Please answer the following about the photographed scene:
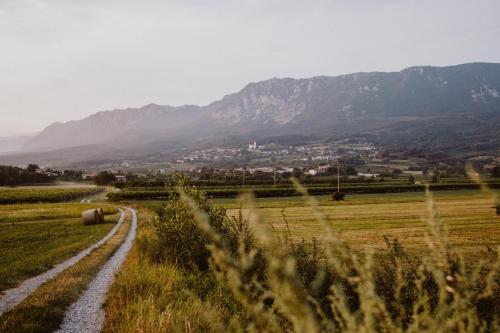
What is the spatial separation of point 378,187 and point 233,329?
95867mm

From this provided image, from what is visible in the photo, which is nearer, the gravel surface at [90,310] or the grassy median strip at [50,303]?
the grassy median strip at [50,303]

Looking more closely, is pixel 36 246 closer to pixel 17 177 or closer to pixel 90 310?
pixel 90 310

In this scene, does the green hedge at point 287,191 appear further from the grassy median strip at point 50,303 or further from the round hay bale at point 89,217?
the grassy median strip at point 50,303

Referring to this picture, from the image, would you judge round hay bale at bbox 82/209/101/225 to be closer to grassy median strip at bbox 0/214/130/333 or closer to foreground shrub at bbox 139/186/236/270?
grassy median strip at bbox 0/214/130/333

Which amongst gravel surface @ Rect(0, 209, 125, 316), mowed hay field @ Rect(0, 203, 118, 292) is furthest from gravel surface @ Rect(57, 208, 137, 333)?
mowed hay field @ Rect(0, 203, 118, 292)

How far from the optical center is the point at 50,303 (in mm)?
13469

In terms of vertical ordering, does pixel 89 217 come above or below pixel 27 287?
below

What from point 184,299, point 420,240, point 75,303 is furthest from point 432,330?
point 420,240

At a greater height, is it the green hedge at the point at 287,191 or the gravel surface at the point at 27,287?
the gravel surface at the point at 27,287

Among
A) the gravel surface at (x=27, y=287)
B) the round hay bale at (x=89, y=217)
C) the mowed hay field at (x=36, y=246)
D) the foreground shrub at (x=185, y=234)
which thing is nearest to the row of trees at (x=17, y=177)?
the round hay bale at (x=89, y=217)

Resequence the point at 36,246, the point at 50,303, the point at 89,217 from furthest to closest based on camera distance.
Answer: the point at 89,217
the point at 36,246
the point at 50,303

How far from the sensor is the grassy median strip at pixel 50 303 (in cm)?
1103

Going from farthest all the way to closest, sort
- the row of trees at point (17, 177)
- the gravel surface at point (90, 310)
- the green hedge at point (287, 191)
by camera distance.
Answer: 1. the row of trees at point (17, 177)
2. the green hedge at point (287, 191)
3. the gravel surface at point (90, 310)

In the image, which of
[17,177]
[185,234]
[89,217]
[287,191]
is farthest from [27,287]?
[17,177]
